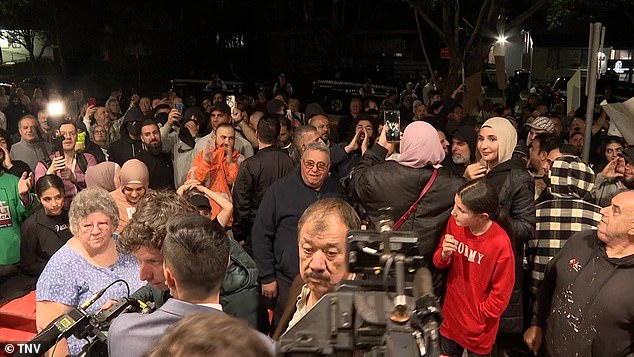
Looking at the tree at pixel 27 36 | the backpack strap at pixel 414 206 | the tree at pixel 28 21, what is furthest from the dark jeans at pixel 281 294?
the tree at pixel 27 36

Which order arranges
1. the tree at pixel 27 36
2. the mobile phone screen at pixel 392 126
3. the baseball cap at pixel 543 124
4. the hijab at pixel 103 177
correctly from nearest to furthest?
the mobile phone screen at pixel 392 126 < the hijab at pixel 103 177 < the baseball cap at pixel 543 124 < the tree at pixel 27 36

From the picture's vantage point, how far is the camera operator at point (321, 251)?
103 inches

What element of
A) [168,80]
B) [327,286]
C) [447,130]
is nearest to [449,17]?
[447,130]

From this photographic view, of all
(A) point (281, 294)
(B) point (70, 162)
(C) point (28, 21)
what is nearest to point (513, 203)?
(A) point (281, 294)

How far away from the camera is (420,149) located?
4270mm

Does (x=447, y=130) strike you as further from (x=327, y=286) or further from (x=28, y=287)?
(x=327, y=286)

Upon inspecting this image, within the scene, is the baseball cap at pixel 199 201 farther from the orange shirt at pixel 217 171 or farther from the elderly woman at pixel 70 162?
the elderly woman at pixel 70 162

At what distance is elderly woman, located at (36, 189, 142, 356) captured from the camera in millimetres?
3248

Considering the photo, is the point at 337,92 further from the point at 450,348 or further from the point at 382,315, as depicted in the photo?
the point at 382,315

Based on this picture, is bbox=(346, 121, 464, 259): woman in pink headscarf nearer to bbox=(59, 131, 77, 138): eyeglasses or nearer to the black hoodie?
the black hoodie

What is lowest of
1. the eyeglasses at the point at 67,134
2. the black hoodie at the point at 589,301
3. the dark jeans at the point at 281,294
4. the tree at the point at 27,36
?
the dark jeans at the point at 281,294

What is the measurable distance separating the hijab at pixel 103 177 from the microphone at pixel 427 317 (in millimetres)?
4142

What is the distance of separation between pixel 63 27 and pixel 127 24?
9.84 ft

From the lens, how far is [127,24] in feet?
102
